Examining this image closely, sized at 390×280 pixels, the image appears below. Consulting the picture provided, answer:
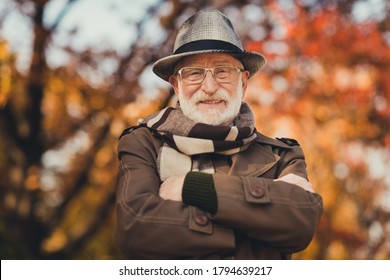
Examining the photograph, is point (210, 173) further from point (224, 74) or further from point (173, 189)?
point (224, 74)

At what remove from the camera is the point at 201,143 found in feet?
8.16

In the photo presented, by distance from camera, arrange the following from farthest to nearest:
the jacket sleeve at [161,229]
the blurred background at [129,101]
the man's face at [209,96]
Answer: the blurred background at [129,101] → the man's face at [209,96] → the jacket sleeve at [161,229]

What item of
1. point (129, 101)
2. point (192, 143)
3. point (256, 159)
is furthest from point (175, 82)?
point (129, 101)

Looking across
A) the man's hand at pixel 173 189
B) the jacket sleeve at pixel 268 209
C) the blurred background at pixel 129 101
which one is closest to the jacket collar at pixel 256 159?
the jacket sleeve at pixel 268 209

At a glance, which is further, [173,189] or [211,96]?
[211,96]

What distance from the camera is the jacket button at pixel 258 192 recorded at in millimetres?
2336

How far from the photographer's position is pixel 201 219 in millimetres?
2283

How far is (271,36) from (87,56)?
343cm

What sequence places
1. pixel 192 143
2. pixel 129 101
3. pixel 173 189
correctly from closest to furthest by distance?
pixel 173 189 → pixel 192 143 → pixel 129 101

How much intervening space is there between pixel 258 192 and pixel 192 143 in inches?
14.7

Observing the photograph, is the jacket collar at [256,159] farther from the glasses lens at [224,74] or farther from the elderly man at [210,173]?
the glasses lens at [224,74]

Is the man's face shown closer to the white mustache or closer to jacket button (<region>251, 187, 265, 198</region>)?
the white mustache

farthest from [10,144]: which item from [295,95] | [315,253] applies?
[315,253]

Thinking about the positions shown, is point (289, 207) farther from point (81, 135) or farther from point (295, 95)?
point (295, 95)
